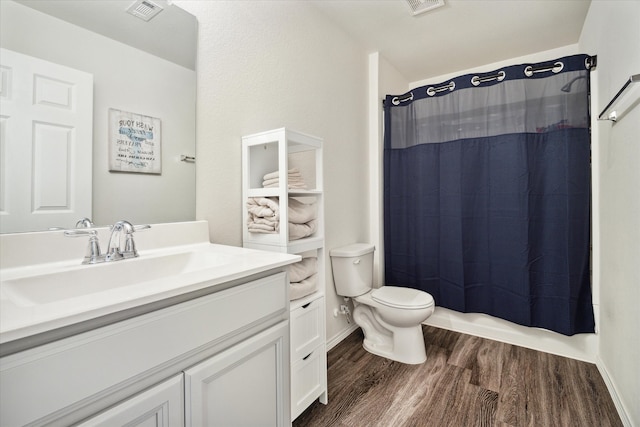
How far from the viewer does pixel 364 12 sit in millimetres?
2012

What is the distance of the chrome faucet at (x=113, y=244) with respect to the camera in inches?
37.3

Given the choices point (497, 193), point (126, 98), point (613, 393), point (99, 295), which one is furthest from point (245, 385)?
point (497, 193)

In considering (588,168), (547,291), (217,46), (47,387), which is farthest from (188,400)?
(588,168)

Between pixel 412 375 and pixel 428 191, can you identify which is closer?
pixel 412 375

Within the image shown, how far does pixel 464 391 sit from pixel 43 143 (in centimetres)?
214

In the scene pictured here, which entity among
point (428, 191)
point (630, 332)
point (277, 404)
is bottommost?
point (277, 404)

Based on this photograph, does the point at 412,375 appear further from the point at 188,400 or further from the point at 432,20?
the point at 432,20

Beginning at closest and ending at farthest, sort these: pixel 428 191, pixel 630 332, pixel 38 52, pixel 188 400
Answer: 1. pixel 188 400
2. pixel 38 52
3. pixel 630 332
4. pixel 428 191

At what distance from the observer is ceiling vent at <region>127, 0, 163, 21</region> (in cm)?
114

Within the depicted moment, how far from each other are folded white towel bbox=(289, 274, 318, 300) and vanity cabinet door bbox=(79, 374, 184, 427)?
2.17ft

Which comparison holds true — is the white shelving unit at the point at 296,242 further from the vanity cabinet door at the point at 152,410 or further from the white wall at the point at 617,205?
the white wall at the point at 617,205

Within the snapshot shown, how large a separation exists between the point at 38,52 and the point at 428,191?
7.67 ft

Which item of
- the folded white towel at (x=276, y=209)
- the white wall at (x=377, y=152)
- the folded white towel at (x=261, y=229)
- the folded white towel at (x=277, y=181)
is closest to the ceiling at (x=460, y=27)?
the white wall at (x=377, y=152)

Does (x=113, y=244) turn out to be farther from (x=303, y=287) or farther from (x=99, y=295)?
(x=303, y=287)
